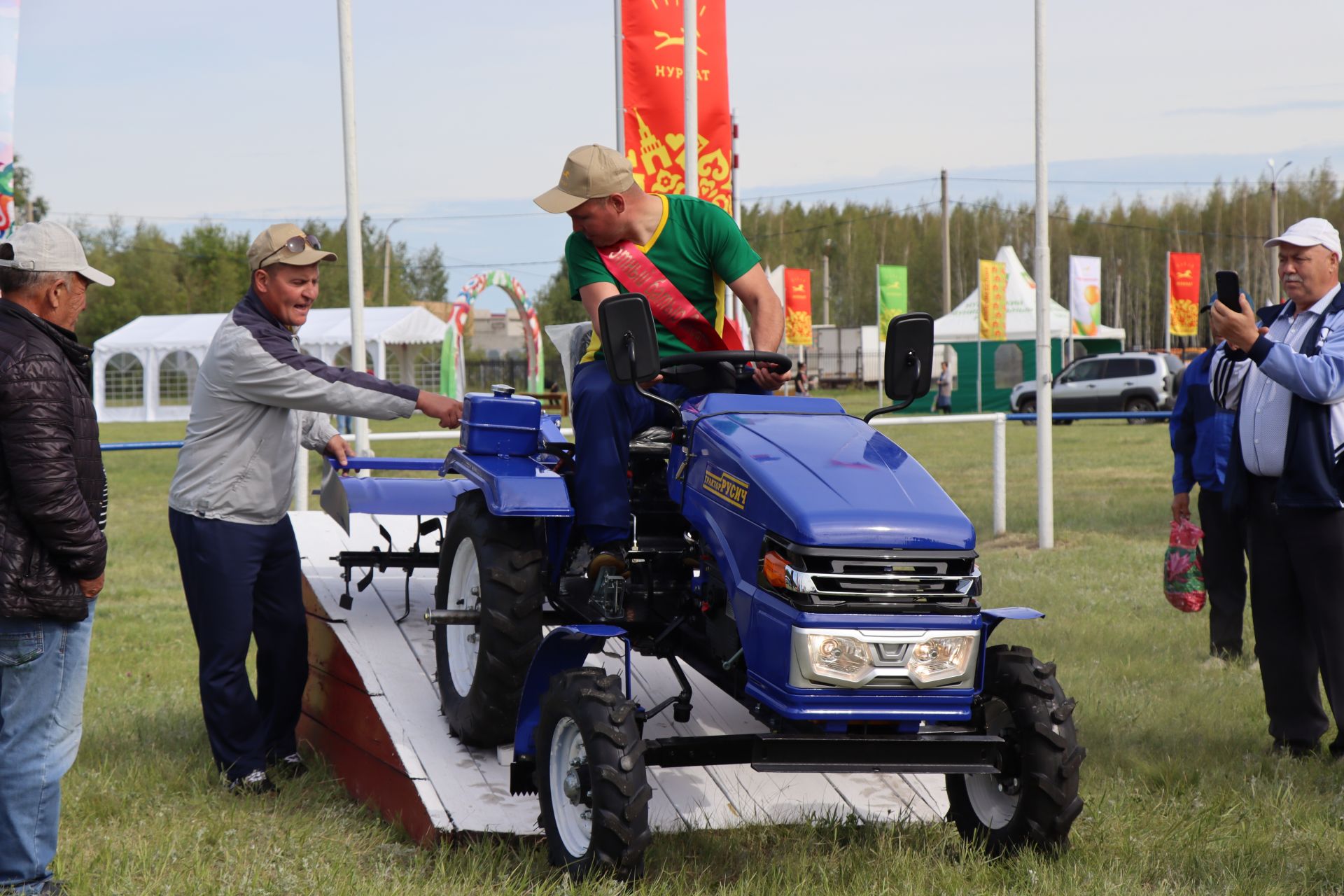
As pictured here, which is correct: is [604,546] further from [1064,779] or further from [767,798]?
[1064,779]

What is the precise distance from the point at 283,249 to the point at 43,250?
1326 mm

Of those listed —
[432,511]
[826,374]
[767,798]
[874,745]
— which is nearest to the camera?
[874,745]

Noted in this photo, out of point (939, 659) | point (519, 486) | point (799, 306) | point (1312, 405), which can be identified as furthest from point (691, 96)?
point (799, 306)

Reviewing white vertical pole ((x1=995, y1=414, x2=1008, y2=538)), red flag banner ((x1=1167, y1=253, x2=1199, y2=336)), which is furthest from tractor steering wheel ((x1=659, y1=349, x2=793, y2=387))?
red flag banner ((x1=1167, y1=253, x2=1199, y2=336))

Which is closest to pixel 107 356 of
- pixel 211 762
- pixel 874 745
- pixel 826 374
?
pixel 826 374

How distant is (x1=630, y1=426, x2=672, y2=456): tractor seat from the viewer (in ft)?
15.1

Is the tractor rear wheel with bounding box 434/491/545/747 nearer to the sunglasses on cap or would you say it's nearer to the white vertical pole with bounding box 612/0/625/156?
the sunglasses on cap

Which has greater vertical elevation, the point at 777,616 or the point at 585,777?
the point at 777,616

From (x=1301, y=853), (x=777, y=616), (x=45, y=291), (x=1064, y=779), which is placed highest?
(x=45, y=291)

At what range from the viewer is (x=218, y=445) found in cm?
506

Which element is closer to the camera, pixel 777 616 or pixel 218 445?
pixel 777 616

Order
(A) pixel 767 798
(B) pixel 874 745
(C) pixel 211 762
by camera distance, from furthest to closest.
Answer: (C) pixel 211 762 < (A) pixel 767 798 < (B) pixel 874 745

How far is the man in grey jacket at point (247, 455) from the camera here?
5.00 meters

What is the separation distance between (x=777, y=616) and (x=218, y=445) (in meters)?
2.45
